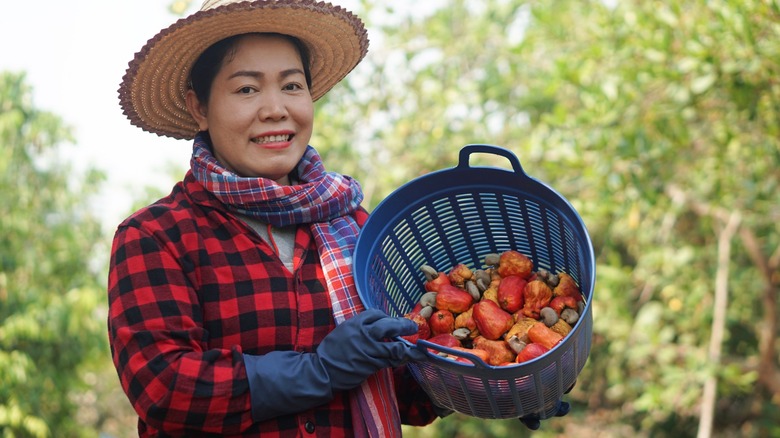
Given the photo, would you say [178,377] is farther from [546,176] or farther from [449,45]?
[449,45]

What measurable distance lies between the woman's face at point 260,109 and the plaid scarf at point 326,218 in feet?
0.16

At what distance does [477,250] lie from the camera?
1.88 m

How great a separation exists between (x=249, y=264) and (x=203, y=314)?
111 mm

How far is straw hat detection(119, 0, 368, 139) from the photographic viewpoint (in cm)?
154

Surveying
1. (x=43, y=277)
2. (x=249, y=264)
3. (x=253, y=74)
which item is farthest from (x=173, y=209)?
(x=43, y=277)

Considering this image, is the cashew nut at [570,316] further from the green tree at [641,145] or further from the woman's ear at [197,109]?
the green tree at [641,145]

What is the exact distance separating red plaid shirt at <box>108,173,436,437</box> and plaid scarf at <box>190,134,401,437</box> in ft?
0.09

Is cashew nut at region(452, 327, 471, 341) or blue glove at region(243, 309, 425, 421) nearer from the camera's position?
blue glove at region(243, 309, 425, 421)

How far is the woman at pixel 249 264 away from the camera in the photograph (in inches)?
55.1

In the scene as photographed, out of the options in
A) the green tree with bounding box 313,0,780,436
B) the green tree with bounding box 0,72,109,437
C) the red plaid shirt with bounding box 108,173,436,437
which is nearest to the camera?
the red plaid shirt with bounding box 108,173,436,437

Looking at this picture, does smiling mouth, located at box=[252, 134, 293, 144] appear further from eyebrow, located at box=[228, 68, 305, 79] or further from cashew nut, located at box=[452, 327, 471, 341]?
cashew nut, located at box=[452, 327, 471, 341]

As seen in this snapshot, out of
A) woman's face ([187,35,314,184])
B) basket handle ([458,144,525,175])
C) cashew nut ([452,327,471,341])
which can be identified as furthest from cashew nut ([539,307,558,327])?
woman's face ([187,35,314,184])

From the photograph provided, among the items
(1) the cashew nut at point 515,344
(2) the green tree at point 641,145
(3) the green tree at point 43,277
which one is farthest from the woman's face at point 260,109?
(3) the green tree at point 43,277

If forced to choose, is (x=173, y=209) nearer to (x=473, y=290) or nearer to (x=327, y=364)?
(x=327, y=364)
